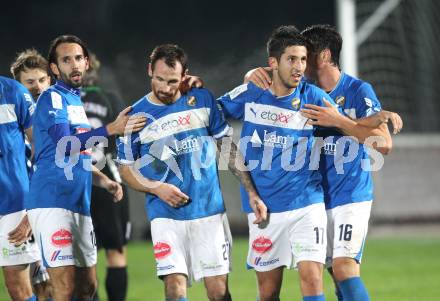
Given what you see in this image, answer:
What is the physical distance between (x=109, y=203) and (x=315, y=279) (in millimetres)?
2499

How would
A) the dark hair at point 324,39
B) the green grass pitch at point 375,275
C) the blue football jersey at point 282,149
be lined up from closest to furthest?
the blue football jersey at point 282,149, the dark hair at point 324,39, the green grass pitch at point 375,275

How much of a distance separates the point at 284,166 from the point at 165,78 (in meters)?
0.99

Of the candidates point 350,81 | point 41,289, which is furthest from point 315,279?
point 41,289

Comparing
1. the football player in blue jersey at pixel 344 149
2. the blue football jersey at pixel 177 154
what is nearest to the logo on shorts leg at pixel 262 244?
the blue football jersey at pixel 177 154

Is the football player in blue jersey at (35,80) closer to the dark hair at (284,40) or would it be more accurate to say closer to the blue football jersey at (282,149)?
the blue football jersey at (282,149)

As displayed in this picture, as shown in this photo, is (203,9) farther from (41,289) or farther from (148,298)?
(41,289)

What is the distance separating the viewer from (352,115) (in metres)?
5.89

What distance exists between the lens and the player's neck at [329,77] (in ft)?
19.7

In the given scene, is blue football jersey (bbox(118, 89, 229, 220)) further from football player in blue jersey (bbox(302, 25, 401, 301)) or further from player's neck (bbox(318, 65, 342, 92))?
player's neck (bbox(318, 65, 342, 92))

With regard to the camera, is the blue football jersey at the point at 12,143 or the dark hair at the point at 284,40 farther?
the blue football jersey at the point at 12,143

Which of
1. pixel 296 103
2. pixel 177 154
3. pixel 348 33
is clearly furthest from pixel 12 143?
pixel 348 33

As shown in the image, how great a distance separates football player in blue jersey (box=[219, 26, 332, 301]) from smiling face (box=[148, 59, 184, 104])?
59cm

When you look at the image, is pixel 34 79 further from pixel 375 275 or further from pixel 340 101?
pixel 375 275

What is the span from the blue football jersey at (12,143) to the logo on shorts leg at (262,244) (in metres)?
1.67
